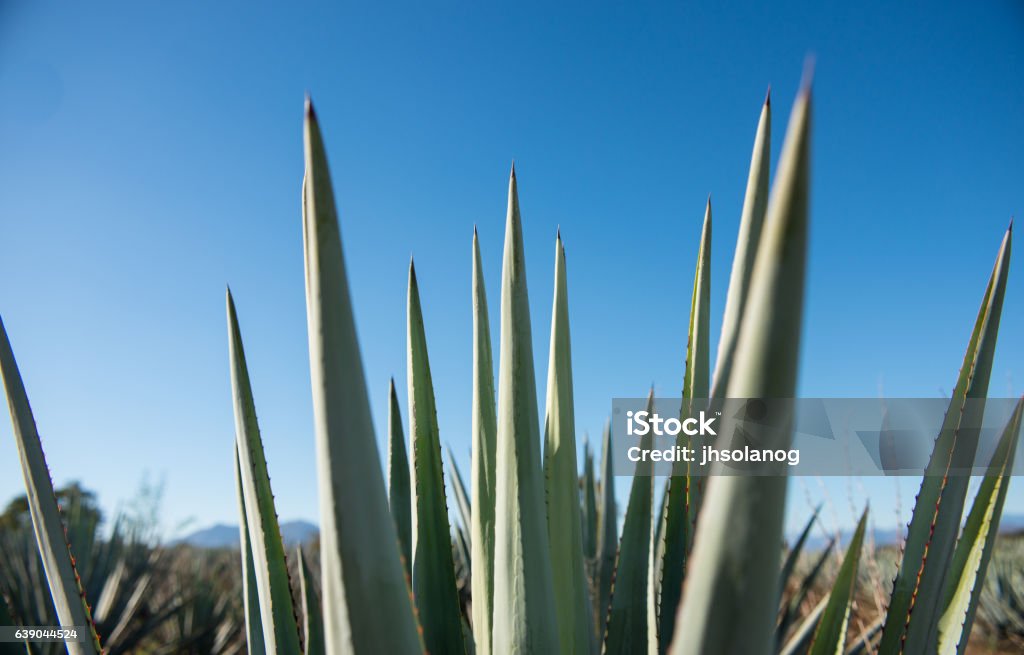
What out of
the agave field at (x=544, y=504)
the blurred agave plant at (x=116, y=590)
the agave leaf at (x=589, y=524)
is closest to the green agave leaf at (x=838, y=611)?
the agave field at (x=544, y=504)

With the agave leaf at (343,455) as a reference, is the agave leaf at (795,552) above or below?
below

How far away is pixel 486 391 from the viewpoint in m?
1.08

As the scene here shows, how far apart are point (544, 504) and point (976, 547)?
2.24 ft

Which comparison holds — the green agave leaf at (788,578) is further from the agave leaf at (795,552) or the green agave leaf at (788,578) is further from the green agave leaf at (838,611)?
the green agave leaf at (838,611)

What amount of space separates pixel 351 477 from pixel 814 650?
94 cm

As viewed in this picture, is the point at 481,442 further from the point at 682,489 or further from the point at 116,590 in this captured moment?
the point at 116,590

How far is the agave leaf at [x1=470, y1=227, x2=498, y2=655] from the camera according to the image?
3.42 feet

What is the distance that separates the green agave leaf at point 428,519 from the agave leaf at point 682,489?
35cm

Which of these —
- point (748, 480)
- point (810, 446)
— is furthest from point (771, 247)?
point (810, 446)

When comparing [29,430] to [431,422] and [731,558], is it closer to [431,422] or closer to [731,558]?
[431,422]

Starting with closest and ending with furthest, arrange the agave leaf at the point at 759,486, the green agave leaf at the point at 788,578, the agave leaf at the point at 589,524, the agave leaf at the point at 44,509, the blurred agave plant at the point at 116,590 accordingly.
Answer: the agave leaf at the point at 759,486, the agave leaf at the point at 44,509, the green agave leaf at the point at 788,578, the agave leaf at the point at 589,524, the blurred agave plant at the point at 116,590

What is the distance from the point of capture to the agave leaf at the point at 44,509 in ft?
2.54

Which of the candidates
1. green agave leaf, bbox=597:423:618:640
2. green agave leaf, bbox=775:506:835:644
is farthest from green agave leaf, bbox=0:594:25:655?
green agave leaf, bbox=597:423:618:640

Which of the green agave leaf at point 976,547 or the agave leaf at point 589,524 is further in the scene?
the agave leaf at point 589,524
